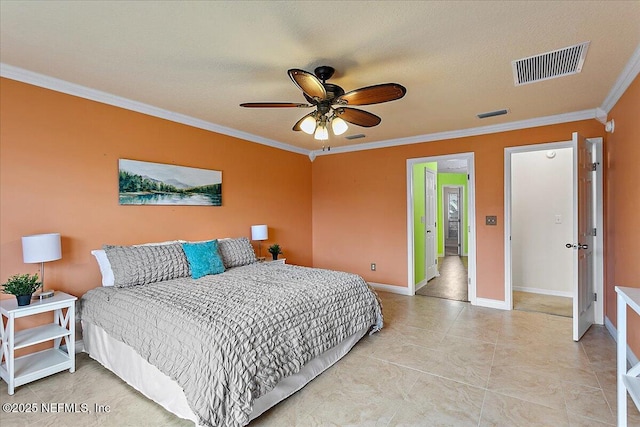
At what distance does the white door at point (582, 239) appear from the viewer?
301 centimetres

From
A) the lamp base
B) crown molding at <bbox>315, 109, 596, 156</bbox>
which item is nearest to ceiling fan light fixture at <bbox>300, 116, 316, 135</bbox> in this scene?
the lamp base

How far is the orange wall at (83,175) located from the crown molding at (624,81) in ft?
13.4

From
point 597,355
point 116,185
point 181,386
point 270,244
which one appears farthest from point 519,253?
point 116,185

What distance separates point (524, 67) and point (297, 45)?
1.81 m

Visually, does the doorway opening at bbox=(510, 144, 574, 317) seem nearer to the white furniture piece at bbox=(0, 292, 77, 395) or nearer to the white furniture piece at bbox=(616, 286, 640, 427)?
the white furniture piece at bbox=(616, 286, 640, 427)

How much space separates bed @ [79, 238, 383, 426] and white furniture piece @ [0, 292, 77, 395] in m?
0.17

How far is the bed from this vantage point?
1755 millimetres

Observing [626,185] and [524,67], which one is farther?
[626,185]

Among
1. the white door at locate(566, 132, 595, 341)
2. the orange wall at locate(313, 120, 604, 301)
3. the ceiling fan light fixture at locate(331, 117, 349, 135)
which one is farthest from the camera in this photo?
the orange wall at locate(313, 120, 604, 301)

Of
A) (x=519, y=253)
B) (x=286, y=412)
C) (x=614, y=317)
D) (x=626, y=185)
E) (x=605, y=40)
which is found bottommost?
(x=286, y=412)

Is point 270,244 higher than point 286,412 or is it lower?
higher

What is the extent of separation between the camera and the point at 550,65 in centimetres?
243

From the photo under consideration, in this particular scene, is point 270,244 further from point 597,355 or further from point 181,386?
point 597,355

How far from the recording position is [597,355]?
9.08 feet
